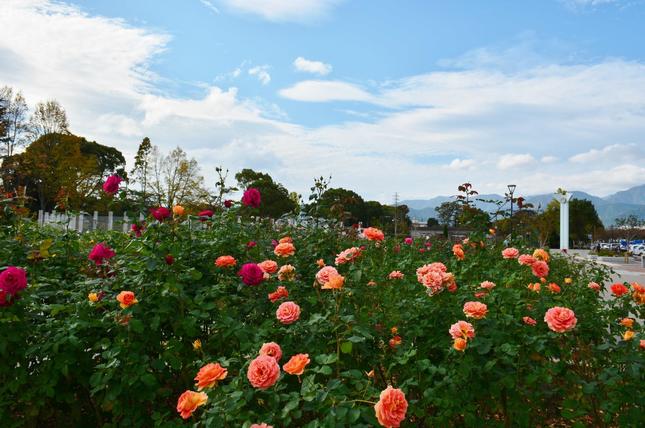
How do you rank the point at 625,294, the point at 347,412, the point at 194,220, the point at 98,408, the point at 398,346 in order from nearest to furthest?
the point at 347,412 → the point at 398,346 → the point at 98,408 → the point at 625,294 → the point at 194,220

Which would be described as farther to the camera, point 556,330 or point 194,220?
point 194,220

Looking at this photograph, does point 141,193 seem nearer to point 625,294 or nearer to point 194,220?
point 194,220

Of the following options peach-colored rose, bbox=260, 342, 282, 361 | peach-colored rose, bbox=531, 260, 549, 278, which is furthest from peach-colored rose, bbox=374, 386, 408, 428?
peach-colored rose, bbox=531, 260, 549, 278

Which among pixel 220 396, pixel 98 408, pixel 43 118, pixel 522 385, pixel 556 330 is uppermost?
pixel 43 118

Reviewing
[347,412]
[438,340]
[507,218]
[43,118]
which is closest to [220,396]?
[347,412]

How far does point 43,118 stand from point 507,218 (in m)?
33.2

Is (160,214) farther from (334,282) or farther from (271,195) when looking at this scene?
(271,195)

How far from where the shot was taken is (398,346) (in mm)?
2096

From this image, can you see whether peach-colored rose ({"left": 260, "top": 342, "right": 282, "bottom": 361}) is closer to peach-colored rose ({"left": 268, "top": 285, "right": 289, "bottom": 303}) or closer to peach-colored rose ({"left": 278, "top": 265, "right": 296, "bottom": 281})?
peach-colored rose ({"left": 268, "top": 285, "right": 289, "bottom": 303})

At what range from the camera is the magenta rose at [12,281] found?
2.14 m

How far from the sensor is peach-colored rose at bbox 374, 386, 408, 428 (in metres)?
1.36

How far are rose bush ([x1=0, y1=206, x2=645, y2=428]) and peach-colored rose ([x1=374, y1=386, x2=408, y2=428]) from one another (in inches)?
4.0

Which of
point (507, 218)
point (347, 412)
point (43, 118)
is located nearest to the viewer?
point (347, 412)

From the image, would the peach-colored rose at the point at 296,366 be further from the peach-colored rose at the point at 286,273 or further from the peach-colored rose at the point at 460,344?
the peach-colored rose at the point at 286,273
